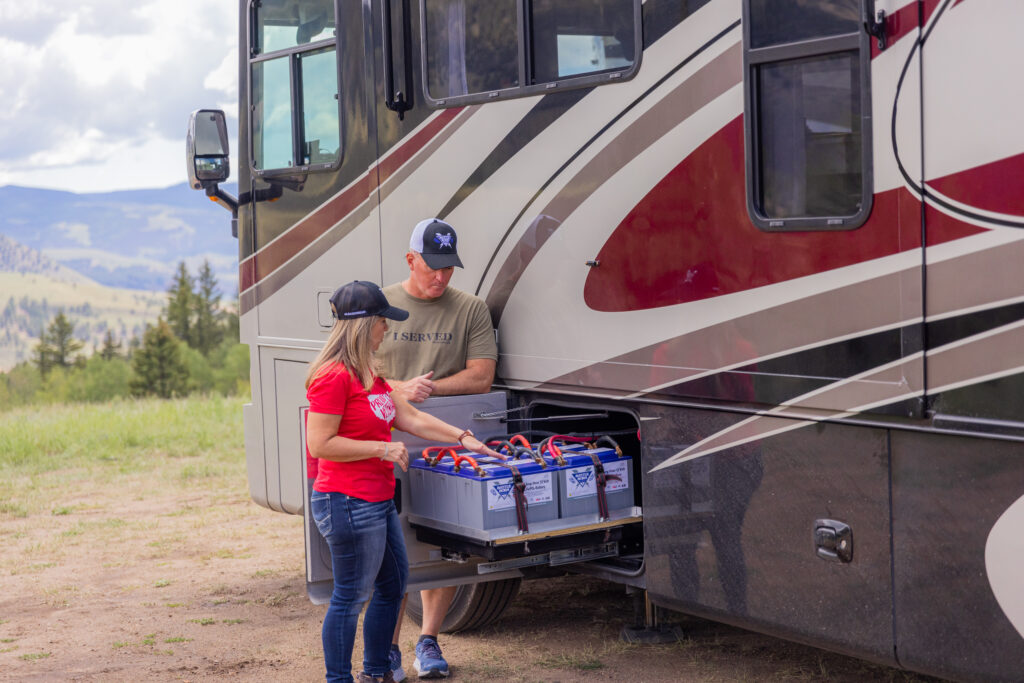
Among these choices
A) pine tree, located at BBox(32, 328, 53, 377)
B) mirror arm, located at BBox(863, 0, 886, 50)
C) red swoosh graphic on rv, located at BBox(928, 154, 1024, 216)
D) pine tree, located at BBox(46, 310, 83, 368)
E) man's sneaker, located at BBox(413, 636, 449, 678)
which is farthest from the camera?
pine tree, located at BBox(46, 310, 83, 368)

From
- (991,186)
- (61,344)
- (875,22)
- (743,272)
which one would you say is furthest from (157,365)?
(991,186)

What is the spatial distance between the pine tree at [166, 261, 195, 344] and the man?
5669 centimetres

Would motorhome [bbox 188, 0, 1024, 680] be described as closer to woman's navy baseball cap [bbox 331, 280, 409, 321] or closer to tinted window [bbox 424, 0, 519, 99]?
tinted window [bbox 424, 0, 519, 99]

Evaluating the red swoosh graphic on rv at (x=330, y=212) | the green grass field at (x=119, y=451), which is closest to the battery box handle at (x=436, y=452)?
the red swoosh graphic on rv at (x=330, y=212)

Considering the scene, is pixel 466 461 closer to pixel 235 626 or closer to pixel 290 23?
pixel 235 626

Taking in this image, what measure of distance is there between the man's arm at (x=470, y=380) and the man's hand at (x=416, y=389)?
0.12 feet

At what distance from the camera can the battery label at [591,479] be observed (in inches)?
174

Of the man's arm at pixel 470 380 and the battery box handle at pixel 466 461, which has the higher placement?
the man's arm at pixel 470 380

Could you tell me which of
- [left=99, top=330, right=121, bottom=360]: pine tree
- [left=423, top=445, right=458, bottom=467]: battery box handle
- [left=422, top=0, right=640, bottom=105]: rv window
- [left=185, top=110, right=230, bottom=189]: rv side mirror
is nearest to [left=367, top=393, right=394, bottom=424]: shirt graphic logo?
[left=423, top=445, right=458, bottom=467]: battery box handle

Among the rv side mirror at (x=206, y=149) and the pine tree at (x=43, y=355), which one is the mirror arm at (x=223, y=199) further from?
the pine tree at (x=43, y=355)

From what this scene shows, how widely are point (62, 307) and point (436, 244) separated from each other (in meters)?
150

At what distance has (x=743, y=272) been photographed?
3.92 meters

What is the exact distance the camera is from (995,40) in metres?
3.22

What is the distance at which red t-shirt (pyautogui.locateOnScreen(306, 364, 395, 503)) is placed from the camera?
13.9 ft
